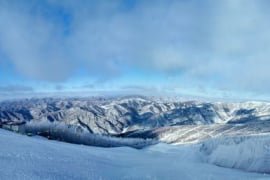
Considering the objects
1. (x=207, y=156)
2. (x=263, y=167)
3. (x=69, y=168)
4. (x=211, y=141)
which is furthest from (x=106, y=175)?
(x=211, y=141)

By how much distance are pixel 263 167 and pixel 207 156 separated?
1496cm

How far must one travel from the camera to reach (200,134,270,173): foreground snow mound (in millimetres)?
52188

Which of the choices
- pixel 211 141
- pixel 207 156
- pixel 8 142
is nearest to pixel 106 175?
pixel 8 142

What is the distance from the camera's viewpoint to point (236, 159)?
5788 centimetres

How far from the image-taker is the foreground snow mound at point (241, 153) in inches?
2055

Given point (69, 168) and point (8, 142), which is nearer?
point (69, 168)

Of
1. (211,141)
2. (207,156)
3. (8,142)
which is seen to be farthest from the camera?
(211,141)

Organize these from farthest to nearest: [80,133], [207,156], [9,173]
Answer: [80,133] < [207,156] < [9,173]

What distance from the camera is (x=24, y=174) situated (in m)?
18.2

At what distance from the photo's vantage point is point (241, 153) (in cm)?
5900

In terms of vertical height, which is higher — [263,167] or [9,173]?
[9,173]

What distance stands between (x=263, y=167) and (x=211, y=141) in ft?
69.9

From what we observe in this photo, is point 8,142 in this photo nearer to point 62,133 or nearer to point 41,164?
point 41,164

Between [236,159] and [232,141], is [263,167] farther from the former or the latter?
[232,141]
